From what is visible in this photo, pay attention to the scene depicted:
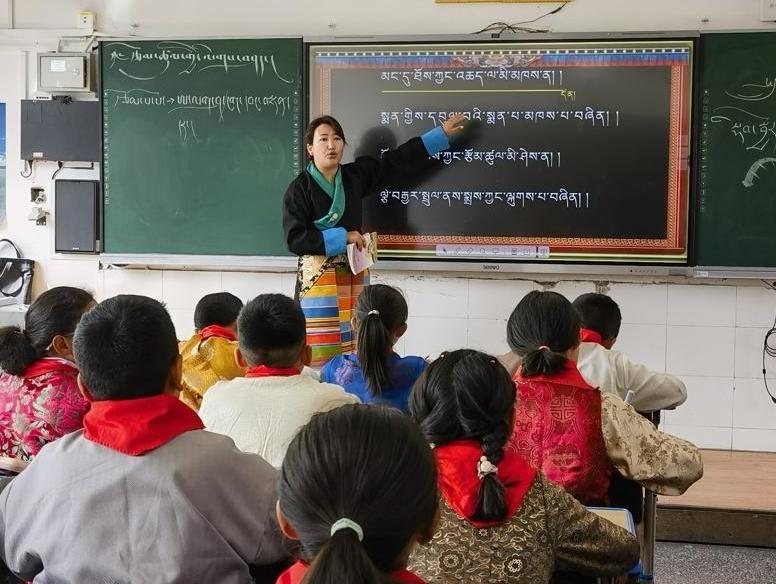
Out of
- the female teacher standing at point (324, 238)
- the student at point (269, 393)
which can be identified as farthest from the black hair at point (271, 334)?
the female teacher standing at point (324, 238)

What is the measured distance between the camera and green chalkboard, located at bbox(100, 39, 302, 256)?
4.67m

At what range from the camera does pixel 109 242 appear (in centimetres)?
487

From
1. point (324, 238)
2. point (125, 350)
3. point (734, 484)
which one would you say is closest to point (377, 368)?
point (125, 350)

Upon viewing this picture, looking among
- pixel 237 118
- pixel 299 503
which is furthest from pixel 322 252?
pixel 299 503

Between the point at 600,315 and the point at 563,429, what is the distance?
3.43 feet

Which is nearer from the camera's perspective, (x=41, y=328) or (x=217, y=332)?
(x=41, y=328)

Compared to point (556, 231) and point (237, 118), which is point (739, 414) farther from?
point (237, 118)

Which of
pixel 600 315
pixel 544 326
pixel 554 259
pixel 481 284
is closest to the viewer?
pixel 544 326

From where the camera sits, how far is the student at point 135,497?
149cm

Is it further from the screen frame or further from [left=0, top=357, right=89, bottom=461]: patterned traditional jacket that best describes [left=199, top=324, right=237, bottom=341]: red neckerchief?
the screen frame

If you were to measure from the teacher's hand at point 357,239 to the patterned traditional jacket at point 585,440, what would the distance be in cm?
202

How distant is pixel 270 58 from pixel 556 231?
1.64 metres

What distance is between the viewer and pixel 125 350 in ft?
5.26

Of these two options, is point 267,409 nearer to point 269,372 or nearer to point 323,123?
point 269,372
